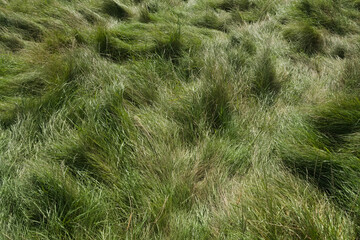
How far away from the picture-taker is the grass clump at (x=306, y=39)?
10.2ft

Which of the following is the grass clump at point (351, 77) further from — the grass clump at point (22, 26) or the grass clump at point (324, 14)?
the grass clump at point (22, 26)

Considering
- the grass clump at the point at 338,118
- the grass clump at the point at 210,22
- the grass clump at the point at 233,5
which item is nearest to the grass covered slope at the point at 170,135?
the grass clump at the point at 338,118

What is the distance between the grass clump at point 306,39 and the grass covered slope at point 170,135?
55 mm

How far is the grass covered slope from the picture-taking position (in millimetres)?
1168

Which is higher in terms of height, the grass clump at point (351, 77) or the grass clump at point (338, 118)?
the grass clump at point (338, 118)

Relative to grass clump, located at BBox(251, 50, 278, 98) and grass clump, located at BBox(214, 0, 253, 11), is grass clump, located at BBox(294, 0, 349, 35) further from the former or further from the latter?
grass clump, located at BBox(251, 50, 278, 98)

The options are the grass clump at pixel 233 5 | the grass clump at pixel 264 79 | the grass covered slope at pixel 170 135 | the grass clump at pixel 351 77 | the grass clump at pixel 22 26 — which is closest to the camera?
the grass covered slope at pixel 170 135

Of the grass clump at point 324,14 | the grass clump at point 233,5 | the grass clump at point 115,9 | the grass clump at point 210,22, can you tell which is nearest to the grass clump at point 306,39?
the grass clump at point 324,14

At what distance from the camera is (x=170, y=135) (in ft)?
5.44

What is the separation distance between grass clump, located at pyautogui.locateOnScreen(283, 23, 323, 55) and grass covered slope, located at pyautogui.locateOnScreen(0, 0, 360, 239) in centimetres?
5

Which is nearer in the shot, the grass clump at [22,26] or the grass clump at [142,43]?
the grass clump at [142,43]

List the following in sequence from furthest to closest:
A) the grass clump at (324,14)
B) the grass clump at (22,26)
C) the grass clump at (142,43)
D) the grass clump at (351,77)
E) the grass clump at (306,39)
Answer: the grass clump at (324,14)
the grass clump at (306,39)
the grass clump at (22,26)
the grass clump at (142,43)
the grass clump at (351,77)

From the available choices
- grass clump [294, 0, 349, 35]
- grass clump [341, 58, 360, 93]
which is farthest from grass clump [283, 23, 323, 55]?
grass clump [341, 58, 360, 93]

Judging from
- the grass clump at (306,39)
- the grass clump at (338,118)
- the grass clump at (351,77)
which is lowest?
the grass clump at (306,39)
